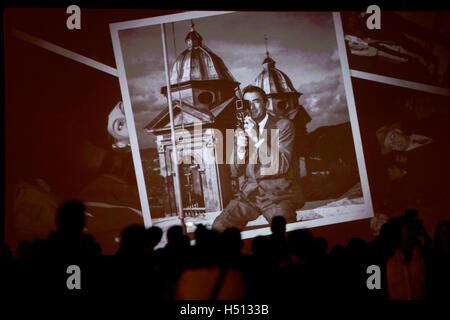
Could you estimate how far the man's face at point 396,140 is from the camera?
291 inches

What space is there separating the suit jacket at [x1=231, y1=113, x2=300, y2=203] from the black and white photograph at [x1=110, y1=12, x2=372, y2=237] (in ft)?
0.05

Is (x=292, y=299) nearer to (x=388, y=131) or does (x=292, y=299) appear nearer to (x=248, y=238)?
(x=248, y=238)

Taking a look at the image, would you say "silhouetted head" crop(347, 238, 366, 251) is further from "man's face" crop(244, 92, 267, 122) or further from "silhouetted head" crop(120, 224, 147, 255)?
"man's face" crop(244, 92, 267, 122)

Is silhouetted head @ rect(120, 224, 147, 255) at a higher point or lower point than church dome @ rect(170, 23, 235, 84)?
lower

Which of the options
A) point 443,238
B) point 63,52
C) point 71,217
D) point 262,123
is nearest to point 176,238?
point 71,217

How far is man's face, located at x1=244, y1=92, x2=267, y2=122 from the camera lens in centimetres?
742

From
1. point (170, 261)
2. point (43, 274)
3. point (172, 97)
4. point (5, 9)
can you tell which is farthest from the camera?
point (172, 97)

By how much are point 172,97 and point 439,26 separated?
4.39m

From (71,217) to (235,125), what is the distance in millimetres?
4383

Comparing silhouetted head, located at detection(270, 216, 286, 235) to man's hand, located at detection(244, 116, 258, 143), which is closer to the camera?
silhouetted head, located at detection(270, 216, 286, 235)

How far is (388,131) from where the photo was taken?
7430mm

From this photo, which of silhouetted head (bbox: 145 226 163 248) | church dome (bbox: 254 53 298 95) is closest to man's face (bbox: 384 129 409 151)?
church dome (bbox: 254 53 298 95)

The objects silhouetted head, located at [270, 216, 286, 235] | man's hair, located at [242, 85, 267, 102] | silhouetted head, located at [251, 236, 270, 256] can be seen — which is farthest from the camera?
man's hair, located at [242, 85, 267, 102]
